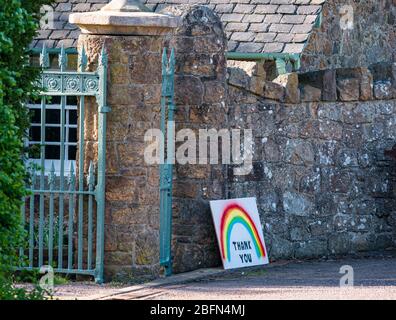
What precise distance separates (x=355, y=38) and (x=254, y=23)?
2.11 metres

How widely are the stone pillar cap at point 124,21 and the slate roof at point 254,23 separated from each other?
511cm

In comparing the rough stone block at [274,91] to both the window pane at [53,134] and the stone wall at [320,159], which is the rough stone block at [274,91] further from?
the window pane at [53,134]

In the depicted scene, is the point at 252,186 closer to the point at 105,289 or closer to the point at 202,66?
the point at 202,66

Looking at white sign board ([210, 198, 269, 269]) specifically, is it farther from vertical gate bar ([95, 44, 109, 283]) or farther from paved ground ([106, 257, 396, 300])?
vertical gate bar ([95, 44, 109, 283])

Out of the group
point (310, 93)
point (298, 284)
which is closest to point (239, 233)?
point (298, 284)

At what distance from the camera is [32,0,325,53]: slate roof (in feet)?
56.7

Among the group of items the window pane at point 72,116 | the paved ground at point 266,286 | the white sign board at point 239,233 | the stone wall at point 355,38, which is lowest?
the paved ground at point 266,286

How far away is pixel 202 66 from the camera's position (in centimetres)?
1329

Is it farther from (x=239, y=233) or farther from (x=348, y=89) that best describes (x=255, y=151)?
(x=348, y=89)

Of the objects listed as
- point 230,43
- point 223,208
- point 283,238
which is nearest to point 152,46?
point 223,208

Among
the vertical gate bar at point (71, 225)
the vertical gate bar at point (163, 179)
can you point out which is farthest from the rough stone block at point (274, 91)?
the vertical gate bar at point (71, 225)

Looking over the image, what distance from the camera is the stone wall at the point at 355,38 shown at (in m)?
18.1
